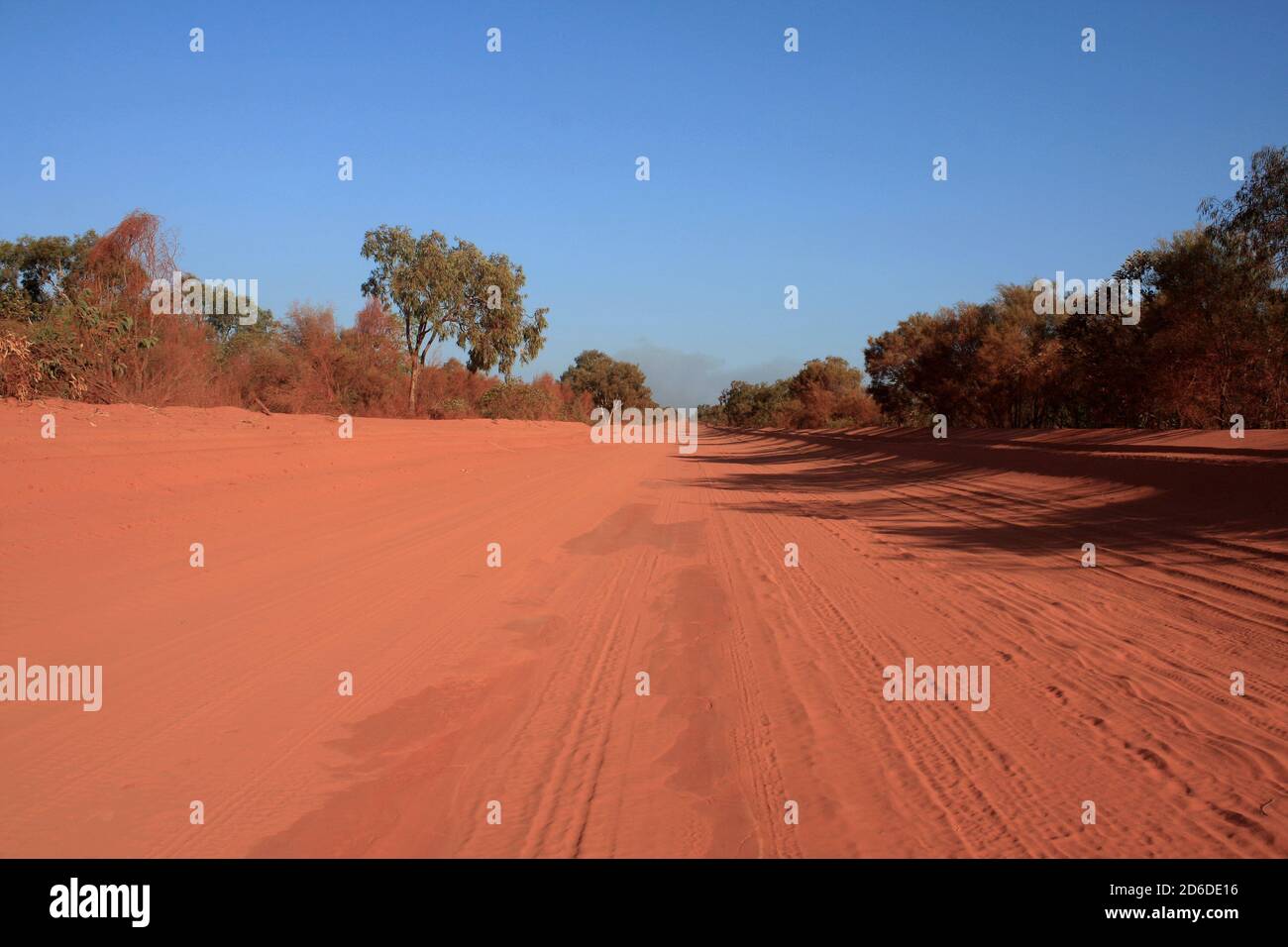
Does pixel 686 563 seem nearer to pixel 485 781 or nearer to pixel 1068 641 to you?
pixel 1068 641

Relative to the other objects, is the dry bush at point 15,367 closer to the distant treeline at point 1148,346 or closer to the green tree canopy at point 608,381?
the distant treeline at point 1148,346

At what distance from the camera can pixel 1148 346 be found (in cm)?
2506

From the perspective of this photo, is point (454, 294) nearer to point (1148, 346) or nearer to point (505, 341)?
point (505, 341)

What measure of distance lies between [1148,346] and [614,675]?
26790 mm

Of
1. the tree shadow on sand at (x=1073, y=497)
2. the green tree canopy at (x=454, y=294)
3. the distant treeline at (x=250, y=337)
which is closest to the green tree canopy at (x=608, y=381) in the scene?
the distant treeline at (x=250, y=337)

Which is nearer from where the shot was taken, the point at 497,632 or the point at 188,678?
the point at 188,678

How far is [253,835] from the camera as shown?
3.13 m

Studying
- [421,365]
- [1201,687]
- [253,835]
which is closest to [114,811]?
[253,835]

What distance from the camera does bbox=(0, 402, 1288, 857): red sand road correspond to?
3.29 metres

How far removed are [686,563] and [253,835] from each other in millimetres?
6797

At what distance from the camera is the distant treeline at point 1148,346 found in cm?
1984

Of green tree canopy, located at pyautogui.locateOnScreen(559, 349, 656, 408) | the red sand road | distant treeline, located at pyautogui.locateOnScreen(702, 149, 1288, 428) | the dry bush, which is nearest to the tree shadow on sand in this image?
the red sand road

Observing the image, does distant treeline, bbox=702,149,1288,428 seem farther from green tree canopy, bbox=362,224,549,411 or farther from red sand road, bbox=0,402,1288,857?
green tree canopy, bbox=362,224,549,411
